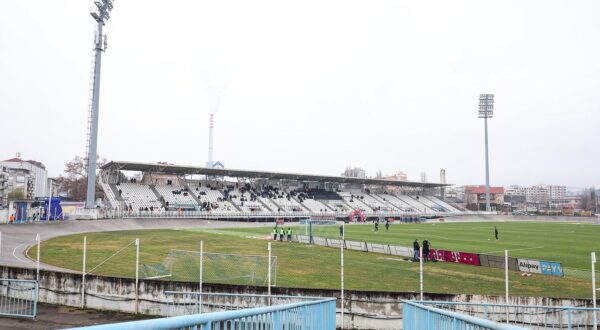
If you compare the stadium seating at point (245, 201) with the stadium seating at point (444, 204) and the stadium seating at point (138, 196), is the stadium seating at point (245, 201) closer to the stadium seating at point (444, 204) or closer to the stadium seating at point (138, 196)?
the stadium seating at point (138, 196)

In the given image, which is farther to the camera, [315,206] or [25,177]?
[25,177]

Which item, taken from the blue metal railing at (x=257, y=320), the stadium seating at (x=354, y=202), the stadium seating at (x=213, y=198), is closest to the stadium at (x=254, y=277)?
the blue metal railing at (x=257, y=320)

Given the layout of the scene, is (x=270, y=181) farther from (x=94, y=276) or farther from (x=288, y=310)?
(x=288, y=310)

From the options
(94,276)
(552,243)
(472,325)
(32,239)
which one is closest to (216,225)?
(32,239)

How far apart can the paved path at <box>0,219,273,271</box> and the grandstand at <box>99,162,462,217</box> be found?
5674mm

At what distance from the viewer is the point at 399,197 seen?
102 meters

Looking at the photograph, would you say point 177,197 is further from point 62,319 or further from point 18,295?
point 62,319

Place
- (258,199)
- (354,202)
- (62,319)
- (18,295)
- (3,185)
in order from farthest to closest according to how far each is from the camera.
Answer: (3,185), (354,202), (258,199), (18,295), (62,319)

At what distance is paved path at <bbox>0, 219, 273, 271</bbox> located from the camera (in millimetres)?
24031

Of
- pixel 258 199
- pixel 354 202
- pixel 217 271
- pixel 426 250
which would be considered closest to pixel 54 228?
pixel 217 271

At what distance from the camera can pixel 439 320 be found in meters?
5.67

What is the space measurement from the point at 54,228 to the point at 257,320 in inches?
1793

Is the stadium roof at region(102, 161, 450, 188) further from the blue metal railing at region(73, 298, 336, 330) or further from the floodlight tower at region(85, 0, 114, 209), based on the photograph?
the blue metal railing at region(73, 298, 336, 330)

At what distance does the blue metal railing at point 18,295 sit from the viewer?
12726 mm
